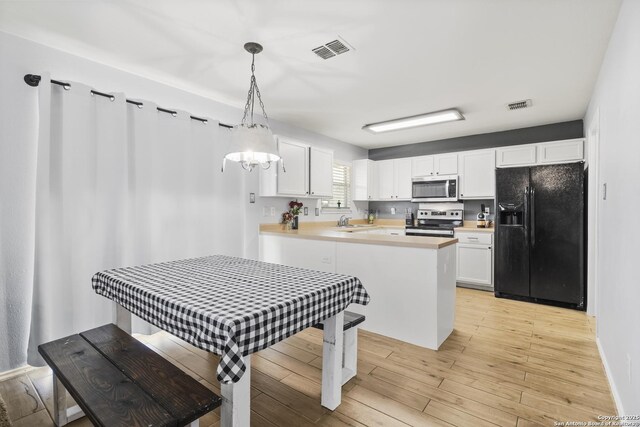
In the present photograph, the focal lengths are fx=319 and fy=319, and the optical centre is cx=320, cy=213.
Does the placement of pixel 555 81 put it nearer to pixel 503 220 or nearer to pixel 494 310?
pixel 503 220

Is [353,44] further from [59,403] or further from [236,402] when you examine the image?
[59,403]

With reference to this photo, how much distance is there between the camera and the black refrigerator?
357 centimetres

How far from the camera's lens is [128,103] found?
273 centimetres

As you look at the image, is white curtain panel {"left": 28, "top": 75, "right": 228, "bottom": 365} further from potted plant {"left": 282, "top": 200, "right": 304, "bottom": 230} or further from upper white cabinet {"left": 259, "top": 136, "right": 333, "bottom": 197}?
potted plant {"left": 282, "top": 200, "right": 304, "bottom": 230}

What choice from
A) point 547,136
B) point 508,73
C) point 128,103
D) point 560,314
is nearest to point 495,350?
point 560,314

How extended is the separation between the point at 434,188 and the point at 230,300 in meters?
4.35

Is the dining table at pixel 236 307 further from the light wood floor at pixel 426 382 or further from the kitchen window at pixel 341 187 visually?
the kitchen window at pixel 341 187

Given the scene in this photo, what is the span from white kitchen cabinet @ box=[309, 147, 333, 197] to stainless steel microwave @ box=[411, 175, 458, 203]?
1.63m

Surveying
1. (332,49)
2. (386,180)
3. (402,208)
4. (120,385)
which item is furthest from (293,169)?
(120,385)

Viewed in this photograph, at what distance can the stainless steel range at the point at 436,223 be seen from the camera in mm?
4781

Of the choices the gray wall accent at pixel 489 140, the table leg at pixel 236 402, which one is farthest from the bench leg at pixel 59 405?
the gray wall accent at pixel 489 140

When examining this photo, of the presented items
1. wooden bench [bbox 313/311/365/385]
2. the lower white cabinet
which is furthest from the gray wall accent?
wooden bench [bbox 313/311/365/385]

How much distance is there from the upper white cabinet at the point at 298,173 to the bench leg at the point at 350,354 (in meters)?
2.05

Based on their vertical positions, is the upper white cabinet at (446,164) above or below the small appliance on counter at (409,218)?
above
